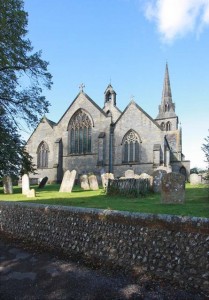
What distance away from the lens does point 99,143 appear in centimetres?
3312

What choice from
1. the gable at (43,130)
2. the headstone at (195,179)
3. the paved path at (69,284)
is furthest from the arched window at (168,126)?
the paved path at (69,284)

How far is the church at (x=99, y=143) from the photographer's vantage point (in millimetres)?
31344

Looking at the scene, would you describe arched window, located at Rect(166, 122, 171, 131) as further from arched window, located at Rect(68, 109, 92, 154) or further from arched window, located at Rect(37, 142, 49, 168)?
arched window, located at Rect(37, 142, 49, 168)

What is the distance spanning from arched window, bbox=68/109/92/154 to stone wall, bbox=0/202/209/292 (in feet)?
86.6

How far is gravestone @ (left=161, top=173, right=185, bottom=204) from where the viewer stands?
10125mm

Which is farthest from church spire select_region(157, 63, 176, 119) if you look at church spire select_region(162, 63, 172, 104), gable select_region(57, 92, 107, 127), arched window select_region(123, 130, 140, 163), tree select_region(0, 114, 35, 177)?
tree select_region(0, 114, 35, 177)

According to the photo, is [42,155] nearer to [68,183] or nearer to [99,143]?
[99,143]

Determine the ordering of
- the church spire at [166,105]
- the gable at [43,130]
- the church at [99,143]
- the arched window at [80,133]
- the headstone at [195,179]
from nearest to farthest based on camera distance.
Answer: the headstone at [195,179] → the church at [99,143] → the arched window at [80,133] → the gable at [43,130] → the church spire at [166,105]

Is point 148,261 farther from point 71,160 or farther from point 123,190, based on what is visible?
point 71,160

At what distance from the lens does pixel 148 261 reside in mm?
5578

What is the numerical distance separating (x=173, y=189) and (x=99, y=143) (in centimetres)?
2323

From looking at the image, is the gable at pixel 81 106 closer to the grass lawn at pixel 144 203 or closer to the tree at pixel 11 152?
the tree at pixel 11 152

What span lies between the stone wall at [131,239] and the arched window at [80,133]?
26.4m

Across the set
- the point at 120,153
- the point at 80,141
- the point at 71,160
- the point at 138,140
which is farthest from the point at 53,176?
the point at 138,140
